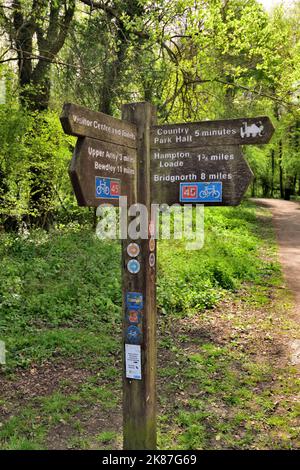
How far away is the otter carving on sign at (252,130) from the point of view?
3047mm

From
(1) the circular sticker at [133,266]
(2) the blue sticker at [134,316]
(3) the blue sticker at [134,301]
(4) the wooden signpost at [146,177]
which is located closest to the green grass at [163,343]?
(4) the wooden signpost at [146,177]

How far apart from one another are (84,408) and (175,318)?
306cm

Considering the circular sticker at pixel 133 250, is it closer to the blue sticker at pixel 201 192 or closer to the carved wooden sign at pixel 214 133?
the blue sticker at pixel 201 192

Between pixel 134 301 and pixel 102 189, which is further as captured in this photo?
pixel 134 301

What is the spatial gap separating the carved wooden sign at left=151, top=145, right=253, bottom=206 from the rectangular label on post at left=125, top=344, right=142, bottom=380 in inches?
45.1

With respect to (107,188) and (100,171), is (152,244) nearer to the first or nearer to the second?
(107,188)

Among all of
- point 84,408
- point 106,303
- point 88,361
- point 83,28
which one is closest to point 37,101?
point 83,28

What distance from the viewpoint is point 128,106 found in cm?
351

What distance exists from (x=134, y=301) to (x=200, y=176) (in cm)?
107

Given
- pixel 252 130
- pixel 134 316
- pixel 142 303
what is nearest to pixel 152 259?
pixel 142 303

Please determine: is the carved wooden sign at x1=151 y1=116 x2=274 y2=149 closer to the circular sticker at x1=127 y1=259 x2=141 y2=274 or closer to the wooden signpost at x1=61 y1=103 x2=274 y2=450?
the wooden signpost at x1=61 y1=103 x2=274 y2=450

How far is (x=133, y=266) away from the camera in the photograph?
348cm

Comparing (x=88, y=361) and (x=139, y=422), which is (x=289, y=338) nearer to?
(x=88, y=361)

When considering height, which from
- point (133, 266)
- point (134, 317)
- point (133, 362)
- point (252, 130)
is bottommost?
point (133, 362)
